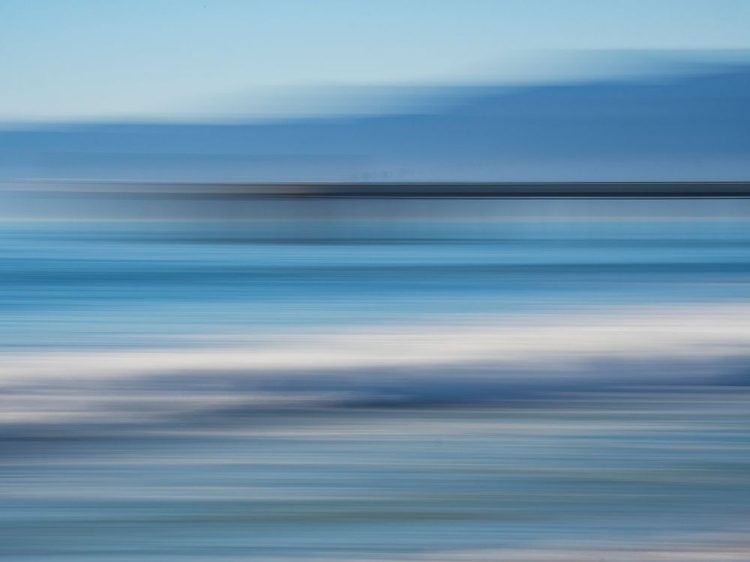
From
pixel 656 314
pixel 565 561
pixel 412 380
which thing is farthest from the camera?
pixel 656 314

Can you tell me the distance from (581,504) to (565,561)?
34 centimetres

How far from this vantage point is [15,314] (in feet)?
18.6

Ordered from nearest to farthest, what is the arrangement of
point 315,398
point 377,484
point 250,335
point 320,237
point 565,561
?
1. point 565,561
2. point 377,484
3. point 315,398
4. point 250,335
5. point 320,237

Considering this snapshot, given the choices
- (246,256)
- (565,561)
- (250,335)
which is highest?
(246,256)

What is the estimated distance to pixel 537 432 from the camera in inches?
109

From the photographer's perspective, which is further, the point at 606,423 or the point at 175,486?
the point at 606,423

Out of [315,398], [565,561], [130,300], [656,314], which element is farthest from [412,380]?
[130,300]

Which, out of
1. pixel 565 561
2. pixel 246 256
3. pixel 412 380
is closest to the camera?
pixel 565 561

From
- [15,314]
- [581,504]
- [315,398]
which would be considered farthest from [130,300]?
[581,504]

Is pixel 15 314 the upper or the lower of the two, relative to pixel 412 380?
upper

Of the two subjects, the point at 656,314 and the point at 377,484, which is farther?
the point at 656,314

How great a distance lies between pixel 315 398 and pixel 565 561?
4.88 ft

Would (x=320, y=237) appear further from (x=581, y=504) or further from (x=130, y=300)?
(x=581, y=504)

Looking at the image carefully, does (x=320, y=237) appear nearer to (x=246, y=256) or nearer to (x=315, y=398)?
(x=246, y=256)
